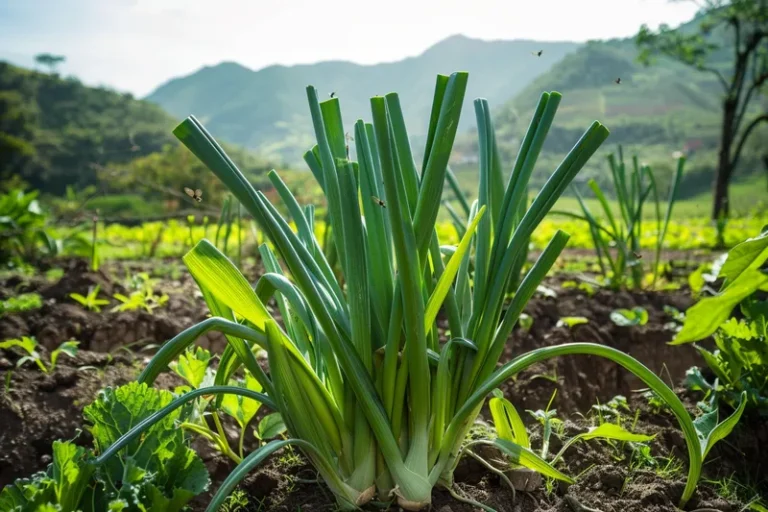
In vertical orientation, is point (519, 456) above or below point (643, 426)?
above

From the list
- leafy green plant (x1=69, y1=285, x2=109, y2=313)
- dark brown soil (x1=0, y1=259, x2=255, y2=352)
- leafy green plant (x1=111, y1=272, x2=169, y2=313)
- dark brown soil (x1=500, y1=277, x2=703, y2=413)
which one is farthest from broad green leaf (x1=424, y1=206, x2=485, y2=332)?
leafy green plant (x1=69, y1=285, x2=109, y2=313)

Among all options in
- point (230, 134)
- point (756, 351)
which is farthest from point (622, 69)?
point (756, 351)

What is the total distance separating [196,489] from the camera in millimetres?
887

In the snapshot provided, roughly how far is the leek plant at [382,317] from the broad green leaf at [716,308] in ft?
0.56

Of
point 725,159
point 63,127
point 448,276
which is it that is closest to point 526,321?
point 448,276

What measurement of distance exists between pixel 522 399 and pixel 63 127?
43.9m

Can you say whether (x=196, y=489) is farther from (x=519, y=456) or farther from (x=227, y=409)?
(x=519, y=456)

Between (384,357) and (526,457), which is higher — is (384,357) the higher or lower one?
the higher one

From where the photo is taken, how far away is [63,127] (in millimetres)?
39125

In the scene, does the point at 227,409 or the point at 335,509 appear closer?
the point at 335,509

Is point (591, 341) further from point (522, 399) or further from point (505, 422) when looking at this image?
point (505, 422)

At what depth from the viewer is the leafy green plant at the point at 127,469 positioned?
81 centimetres

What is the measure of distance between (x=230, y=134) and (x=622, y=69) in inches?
1780

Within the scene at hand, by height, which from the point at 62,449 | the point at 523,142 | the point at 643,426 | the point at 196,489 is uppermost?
the point at 523,142
